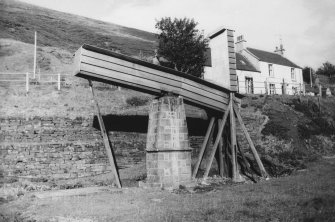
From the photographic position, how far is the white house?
114 ft

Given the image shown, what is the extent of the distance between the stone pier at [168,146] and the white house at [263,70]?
22.8 m

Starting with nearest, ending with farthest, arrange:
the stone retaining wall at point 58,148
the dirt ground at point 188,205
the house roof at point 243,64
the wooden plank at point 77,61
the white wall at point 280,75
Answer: the dirt ground at point 188,205 < the wooden plank at point 77,61 < the stone retaining wall at point 58,148 < the house roof at point 243,64 < the white wall at point 280,75

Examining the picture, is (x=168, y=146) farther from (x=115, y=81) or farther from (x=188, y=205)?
(x=188, y=205)

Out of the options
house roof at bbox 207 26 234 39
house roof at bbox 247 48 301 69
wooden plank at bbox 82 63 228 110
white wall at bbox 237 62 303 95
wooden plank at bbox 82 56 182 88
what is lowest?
wooden plank at bbox 82 63 228 110

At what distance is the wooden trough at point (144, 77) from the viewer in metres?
10.6

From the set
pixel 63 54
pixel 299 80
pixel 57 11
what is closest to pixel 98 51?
pixel 63 54

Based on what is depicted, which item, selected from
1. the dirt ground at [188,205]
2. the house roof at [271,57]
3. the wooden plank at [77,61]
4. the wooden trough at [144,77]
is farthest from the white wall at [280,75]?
the wooden plank at [77,61]

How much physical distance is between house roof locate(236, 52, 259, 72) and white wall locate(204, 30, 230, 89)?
20852 millimetres

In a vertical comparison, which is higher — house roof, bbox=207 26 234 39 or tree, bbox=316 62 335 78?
tree, bbox=316 62 335 78

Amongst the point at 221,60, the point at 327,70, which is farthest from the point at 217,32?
the point at 327,70

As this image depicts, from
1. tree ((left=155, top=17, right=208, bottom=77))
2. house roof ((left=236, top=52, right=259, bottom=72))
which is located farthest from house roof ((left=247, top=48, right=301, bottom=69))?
tree ((left=155, top=17, right=208, bottom=77))

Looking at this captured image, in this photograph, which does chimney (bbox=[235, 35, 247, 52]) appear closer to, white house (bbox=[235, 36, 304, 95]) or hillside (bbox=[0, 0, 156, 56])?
white house (bbox=[235, 36, 304, 95])

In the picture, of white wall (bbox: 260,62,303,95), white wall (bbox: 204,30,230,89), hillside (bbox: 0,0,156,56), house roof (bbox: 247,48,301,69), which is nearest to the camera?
white wall (bbox: 204,30,230,89)

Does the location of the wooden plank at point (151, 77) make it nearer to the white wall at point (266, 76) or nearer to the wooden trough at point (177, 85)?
the wooden trough at point (177, 85)
